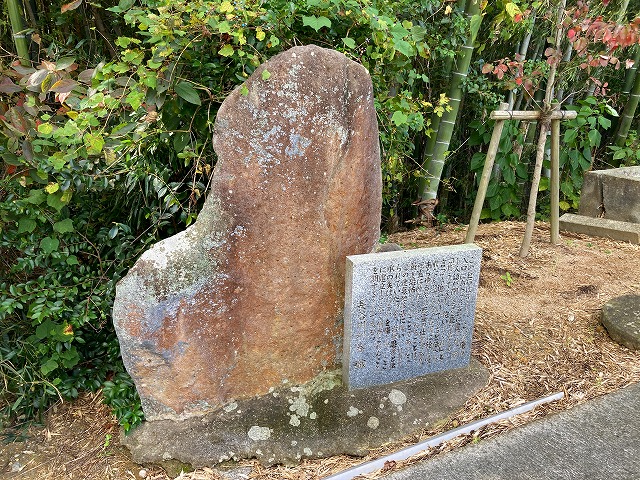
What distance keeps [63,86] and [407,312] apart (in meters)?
1.68

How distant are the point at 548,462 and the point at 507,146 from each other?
334cm

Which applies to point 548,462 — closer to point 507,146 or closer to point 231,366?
point 231,366

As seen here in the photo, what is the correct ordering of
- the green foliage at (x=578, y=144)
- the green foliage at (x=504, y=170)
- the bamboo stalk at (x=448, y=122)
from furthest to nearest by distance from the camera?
the green foliage at (x=578, y=144) → the green foliage at (x=504, y=170) → the bamboo stalk at (x=448, y=122)

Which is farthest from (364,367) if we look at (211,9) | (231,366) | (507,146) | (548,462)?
(507,146)

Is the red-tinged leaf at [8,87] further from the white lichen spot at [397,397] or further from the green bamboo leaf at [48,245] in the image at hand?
the white lichen spot at [397,397]

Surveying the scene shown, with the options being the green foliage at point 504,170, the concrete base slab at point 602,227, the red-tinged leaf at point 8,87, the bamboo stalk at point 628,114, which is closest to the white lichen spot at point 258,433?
the red-tinged leaf at point 8,87

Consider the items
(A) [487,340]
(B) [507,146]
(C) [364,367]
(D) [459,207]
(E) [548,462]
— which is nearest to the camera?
(E) [548,462]

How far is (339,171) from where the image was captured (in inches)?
82.6

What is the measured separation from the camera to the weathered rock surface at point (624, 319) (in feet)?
8.71

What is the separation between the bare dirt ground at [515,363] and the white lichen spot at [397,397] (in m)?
0.16

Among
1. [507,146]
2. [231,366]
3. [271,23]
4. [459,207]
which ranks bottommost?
[459,207]

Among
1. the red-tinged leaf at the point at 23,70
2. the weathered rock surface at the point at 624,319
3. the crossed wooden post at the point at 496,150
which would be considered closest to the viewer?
the red-tinged leaf at the point at 23,70

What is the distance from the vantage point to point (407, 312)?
2.27 m

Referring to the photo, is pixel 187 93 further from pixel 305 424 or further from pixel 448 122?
pixel 448 122
